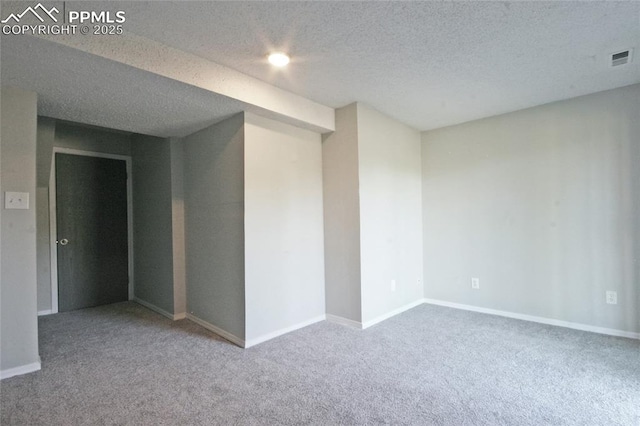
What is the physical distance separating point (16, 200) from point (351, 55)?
8.71ft

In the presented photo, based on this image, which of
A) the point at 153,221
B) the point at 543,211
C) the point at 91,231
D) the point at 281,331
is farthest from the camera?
the point at 91,231

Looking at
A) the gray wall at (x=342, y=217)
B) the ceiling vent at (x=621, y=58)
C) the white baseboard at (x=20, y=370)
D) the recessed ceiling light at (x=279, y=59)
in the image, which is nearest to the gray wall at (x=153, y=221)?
the white baseboard at (x=20, y=370)

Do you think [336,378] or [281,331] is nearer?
[336,378]

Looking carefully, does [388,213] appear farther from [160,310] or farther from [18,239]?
[18,239]

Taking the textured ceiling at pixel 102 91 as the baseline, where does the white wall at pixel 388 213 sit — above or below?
below

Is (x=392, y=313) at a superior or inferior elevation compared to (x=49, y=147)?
inferior

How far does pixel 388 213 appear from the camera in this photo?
3658mm

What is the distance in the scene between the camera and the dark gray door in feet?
13.2

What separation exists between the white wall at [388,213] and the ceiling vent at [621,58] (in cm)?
195

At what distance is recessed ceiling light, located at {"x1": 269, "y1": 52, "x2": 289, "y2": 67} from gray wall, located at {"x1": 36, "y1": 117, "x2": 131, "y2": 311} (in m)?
2.36

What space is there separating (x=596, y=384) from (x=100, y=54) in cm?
383

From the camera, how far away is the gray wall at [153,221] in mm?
3725

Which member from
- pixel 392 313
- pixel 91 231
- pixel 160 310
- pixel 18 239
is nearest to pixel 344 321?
pixel 392 313

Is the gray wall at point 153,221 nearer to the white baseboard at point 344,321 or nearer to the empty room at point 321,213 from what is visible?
the empty room at point 321,213
